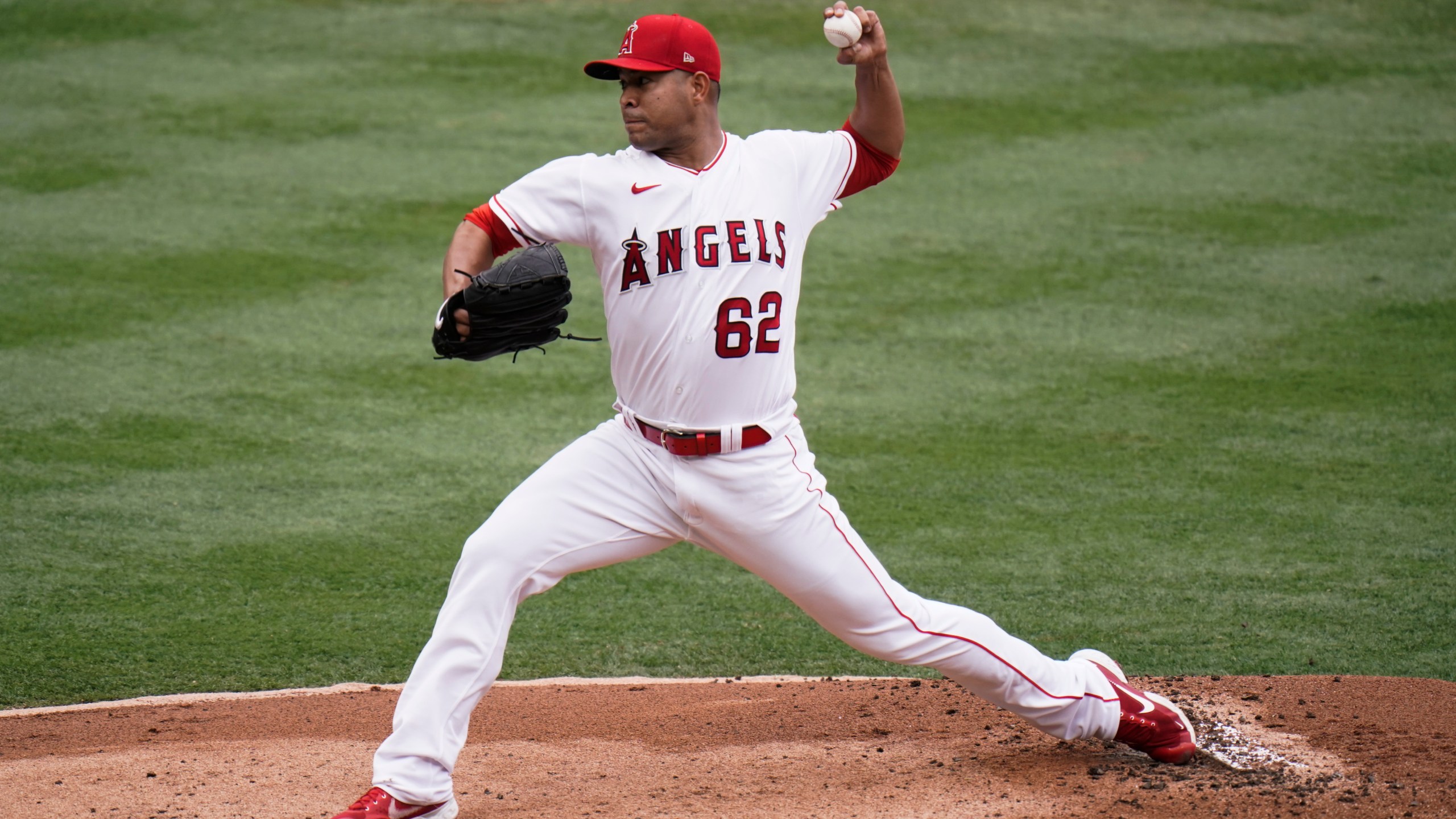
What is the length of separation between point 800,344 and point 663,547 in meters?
4.45

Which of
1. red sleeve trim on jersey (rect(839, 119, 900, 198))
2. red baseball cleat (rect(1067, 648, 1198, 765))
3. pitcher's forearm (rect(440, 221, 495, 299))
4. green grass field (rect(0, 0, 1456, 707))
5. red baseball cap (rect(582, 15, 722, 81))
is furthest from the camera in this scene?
green grass field (rect(0, 0, 1456, 707))

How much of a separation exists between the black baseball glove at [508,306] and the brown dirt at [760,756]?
1115 mm

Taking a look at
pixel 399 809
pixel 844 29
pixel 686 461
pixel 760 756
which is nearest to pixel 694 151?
pixel 844 29

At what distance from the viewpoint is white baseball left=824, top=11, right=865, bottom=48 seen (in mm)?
3566

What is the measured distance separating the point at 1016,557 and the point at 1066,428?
1415mm

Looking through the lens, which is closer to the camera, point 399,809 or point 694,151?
point 399,809

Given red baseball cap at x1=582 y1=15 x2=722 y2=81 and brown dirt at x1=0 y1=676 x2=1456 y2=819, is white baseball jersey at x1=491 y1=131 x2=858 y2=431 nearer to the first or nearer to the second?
red baseball cap at x1=582 y1=15 x2=722 y2=81

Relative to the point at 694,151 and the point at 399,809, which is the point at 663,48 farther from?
the point at 399,809

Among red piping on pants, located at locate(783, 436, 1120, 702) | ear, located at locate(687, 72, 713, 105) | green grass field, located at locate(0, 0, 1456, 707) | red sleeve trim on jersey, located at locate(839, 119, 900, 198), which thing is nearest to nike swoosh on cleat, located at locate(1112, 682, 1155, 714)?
red piping on pants, located at locate(783, 436, 1120, 702)

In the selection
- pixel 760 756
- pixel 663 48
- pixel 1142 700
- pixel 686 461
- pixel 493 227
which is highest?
pixel 663 48

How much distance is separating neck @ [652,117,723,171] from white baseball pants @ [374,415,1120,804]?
0.64 metres

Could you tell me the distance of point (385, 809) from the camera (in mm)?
A: 3303

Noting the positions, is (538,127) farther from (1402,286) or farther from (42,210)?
(1402,286)

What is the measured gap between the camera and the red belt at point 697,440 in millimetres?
3459
